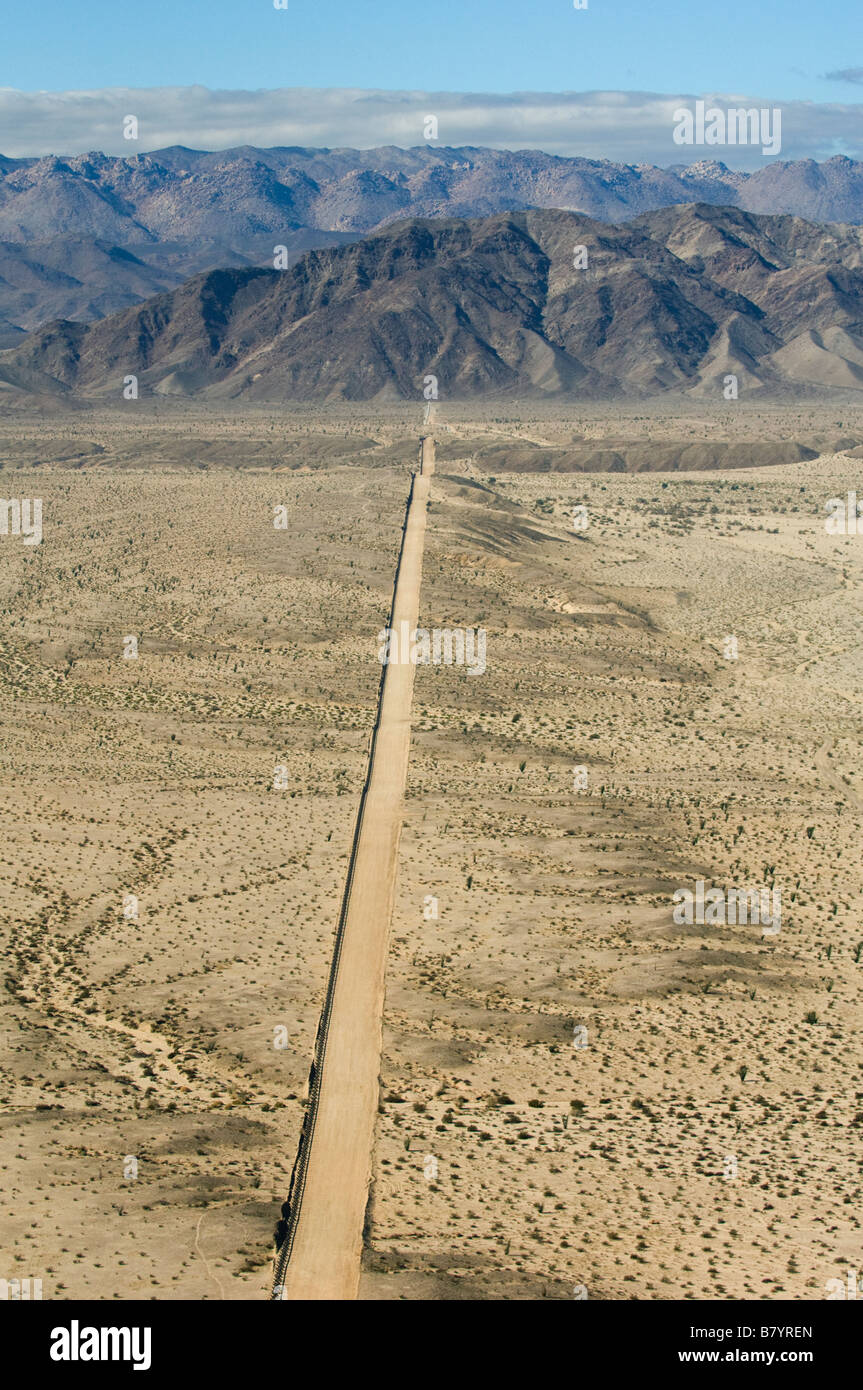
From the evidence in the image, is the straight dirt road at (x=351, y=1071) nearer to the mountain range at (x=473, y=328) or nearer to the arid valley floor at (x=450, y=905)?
the arid valley floor at (x=450, y=905)

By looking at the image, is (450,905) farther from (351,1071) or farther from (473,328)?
(473,328)

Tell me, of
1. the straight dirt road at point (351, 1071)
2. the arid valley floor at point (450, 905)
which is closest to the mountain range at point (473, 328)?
the arid valley floor at point (450, 905)

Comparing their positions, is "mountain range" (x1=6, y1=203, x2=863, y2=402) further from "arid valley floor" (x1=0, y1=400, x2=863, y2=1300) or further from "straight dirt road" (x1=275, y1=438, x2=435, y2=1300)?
"straight dirt road" (x1=275, y1=438, x2=435, y2=1300)

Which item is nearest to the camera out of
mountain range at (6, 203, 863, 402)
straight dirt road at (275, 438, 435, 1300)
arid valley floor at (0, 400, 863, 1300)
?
straight dirt road at (275, 438, 435, 1300)

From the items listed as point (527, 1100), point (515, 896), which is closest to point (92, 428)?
point (515, 896)

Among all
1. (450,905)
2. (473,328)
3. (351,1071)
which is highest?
(473,328)

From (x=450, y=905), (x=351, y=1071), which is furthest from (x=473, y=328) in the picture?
(x=351, y=1071)

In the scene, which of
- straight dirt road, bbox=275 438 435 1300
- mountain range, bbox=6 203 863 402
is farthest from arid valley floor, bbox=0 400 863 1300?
mountain range, bbox=6 203 863 402

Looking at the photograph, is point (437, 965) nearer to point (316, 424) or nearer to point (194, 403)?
point (316, 424)
